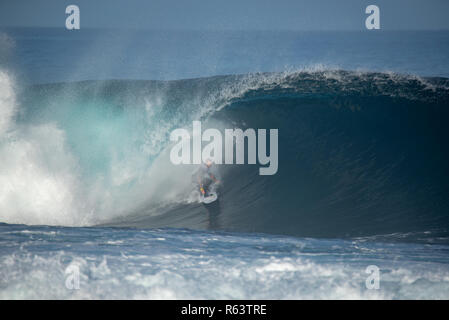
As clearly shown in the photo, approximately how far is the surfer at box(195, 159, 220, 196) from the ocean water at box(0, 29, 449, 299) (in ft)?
1.82

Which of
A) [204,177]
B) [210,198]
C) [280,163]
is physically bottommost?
[210,198]

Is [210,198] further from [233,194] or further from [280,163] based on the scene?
[280,163]

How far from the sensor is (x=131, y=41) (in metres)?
79.5

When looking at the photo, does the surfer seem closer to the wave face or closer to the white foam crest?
the wave face

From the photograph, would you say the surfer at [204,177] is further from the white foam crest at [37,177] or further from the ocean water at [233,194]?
the white foam crest at [37,177]

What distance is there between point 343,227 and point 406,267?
166 centimetres

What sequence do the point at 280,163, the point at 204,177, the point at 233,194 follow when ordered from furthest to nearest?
the point at 280,163 → the point at 233,194 → the point at 204,177

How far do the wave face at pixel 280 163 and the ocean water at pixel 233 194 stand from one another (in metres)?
0.04

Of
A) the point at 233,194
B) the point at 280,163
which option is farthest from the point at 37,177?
the point at 280,163

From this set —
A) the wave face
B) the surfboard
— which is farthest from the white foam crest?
the surfboard

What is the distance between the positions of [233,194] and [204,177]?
3.60 ft

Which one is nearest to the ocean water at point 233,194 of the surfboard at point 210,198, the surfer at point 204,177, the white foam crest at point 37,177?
the white foam crest at point 37,177

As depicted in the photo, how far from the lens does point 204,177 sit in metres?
6.98

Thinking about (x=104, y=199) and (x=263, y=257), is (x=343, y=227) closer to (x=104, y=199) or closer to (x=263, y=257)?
(x=263, y=257)
